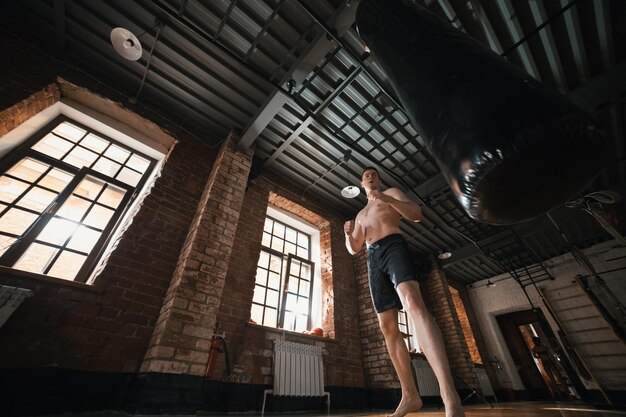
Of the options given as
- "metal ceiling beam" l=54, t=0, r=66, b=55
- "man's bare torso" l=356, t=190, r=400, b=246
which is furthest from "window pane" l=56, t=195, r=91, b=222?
"man's bare torso" l=356, t=190, r=400, b=246

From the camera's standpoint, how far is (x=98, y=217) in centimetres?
314

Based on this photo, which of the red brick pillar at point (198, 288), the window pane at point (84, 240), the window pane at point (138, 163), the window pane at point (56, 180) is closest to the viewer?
the red brick pillar at point (198, 288)

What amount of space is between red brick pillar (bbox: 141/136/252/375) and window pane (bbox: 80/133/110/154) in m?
1.65

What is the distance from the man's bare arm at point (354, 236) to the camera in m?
2.23

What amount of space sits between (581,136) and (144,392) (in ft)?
10.5

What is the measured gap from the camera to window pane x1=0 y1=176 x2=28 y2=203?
8.61 feet

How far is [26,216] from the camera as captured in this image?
8.73ft

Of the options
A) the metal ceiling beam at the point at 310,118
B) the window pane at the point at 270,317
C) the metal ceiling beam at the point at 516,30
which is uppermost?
the metal ceiling beam at the point at 516,30

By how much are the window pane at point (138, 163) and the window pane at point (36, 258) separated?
158cm

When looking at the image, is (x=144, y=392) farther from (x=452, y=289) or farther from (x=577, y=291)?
(x=577, y=291)

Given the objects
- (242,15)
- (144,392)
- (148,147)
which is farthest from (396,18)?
(148,147)

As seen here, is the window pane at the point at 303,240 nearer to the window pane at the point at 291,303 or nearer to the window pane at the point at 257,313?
the window pane at the point at 291,303

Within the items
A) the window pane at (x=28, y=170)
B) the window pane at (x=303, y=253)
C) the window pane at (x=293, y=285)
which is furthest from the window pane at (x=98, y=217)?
the window pane at (x=303, y=253)

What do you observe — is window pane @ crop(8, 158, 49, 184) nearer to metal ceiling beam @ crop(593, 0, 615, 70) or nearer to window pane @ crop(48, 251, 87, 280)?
window pane @ crop(48, 251, 87, 280)
